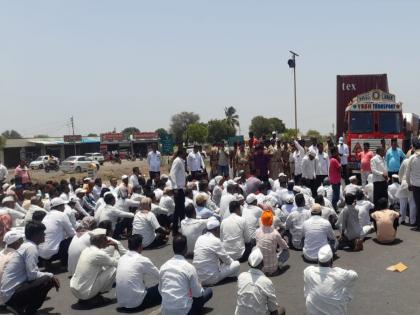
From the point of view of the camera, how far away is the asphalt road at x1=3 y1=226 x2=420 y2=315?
21.6 feet

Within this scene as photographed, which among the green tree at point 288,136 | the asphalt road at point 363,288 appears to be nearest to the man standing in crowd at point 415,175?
the asphalt road at point 363,288

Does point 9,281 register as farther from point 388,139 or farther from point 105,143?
point 105,143

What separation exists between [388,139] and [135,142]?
50.6 meters

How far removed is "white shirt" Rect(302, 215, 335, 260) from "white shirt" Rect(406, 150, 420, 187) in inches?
128

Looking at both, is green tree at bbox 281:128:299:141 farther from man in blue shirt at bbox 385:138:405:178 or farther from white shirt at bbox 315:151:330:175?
man in blue shirt at bbox 385:138:405:178

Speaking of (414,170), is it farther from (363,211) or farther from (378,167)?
(363,211)

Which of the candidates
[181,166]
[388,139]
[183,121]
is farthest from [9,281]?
[183,121]

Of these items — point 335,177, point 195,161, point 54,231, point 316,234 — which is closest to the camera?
point 316,234

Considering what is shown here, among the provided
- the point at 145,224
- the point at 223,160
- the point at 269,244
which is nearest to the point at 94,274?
the point at 269,244

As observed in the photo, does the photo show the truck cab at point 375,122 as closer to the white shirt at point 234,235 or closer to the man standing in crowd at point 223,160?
the man standing in crowd at point 223,160

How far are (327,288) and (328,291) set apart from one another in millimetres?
37

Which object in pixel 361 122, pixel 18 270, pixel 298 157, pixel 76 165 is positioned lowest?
pixel 76 165

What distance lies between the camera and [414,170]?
1036cm

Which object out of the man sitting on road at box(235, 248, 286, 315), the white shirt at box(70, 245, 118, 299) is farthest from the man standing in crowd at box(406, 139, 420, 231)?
the white shirt at box(70, 245, 118, 299)
